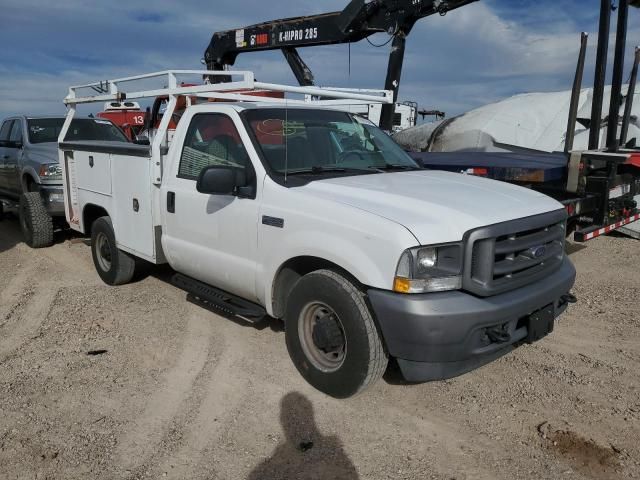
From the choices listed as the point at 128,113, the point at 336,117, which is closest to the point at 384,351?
the point at 336,117

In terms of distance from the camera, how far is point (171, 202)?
4.59 m

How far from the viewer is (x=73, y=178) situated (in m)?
6.31

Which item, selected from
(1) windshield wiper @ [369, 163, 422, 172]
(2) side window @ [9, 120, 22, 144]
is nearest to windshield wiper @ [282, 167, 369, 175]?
(1) windshield wiper @ [369, 163, 422, 172]

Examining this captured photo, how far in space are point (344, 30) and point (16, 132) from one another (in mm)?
5838

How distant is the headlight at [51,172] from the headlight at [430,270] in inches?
252

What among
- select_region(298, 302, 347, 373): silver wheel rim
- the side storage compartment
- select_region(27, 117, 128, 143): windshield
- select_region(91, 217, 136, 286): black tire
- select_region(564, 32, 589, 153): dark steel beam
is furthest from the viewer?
select_region(27, 117, 128, 143): windshield

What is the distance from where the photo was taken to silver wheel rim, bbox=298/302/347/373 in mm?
3471

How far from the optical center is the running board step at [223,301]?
13.2 feet

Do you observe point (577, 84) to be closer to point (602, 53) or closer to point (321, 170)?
point (602, 53)

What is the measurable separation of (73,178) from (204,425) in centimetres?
418

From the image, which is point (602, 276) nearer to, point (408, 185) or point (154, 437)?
point (408, 185)

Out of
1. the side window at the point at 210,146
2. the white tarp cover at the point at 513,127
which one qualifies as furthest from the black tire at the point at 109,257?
the white tarp cover at the point at 513,127

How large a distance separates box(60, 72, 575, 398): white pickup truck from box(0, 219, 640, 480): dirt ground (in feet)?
1.29

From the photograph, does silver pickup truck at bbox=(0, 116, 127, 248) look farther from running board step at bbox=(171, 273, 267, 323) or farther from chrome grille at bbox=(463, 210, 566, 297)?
chrome grille at bbox=(463, 210, 566, 297)
